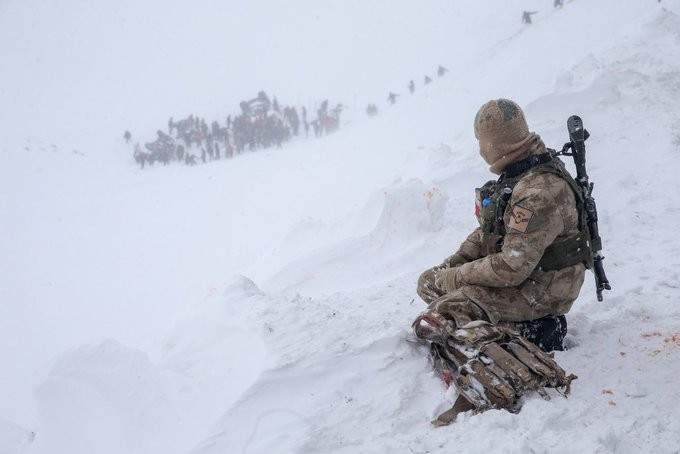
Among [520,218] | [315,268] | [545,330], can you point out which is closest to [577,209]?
[520,218]

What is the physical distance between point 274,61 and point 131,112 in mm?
15463

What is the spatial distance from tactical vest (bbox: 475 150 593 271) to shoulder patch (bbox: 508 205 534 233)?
0.18 m

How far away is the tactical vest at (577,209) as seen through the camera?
2738mm

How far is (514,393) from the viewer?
2.32m

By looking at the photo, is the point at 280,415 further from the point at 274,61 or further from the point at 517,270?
the point at 274,61

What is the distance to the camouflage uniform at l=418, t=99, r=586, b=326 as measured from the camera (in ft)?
8.48

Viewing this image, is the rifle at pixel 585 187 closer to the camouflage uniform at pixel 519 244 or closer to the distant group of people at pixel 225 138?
the camouflage uniform at pixel 519 244

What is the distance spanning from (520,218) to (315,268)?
194 inches

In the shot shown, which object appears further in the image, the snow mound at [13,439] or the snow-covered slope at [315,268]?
the snow mound at [13,439]

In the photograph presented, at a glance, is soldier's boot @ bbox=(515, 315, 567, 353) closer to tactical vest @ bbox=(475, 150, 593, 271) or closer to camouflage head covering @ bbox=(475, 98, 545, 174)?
tactical vest @ bbox=(475, 150, 593, 271)

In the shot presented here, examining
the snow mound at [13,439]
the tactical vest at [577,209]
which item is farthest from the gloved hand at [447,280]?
the snow mound at [13,439]

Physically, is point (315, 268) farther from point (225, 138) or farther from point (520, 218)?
point (225, 138)

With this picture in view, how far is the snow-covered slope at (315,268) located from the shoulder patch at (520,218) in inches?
37.7

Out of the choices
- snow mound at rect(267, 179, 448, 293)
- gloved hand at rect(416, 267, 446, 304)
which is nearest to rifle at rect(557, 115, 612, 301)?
gloved hand at rect(416, 267, 446, 304)
